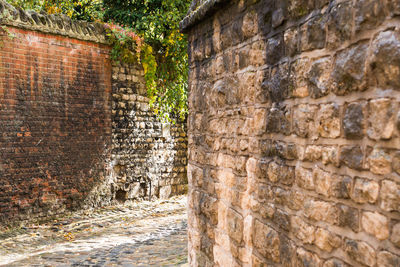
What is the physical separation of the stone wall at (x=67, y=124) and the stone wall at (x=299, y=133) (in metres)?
5.15

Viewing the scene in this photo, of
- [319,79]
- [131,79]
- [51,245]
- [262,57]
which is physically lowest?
[51,245]

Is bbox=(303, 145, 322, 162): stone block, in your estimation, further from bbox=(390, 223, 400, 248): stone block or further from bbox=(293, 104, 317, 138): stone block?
bbox=(390, 223, 400, 248): stone block

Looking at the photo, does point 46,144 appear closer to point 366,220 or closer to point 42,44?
point 42,44

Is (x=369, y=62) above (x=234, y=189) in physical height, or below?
above

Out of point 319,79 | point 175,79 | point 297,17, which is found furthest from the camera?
point 175,79

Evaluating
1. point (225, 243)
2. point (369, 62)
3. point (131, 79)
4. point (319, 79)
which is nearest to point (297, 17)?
point (319, 79)

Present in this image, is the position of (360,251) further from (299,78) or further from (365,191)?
(299,78)

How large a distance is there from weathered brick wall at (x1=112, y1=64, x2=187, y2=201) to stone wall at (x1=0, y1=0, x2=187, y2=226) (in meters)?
0.03

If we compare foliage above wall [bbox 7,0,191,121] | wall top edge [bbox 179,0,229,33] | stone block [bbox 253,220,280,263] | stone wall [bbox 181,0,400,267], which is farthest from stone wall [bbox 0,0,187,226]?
stone block [bbox 253,220,280,263]

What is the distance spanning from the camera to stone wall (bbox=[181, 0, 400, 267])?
5.52ft

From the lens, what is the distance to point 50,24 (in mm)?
8117

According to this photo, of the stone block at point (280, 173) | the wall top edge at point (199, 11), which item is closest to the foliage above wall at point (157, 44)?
the wall top edge at point (199, 11)

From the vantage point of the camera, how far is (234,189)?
123 inches

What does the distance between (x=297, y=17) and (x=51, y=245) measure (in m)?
6.23
